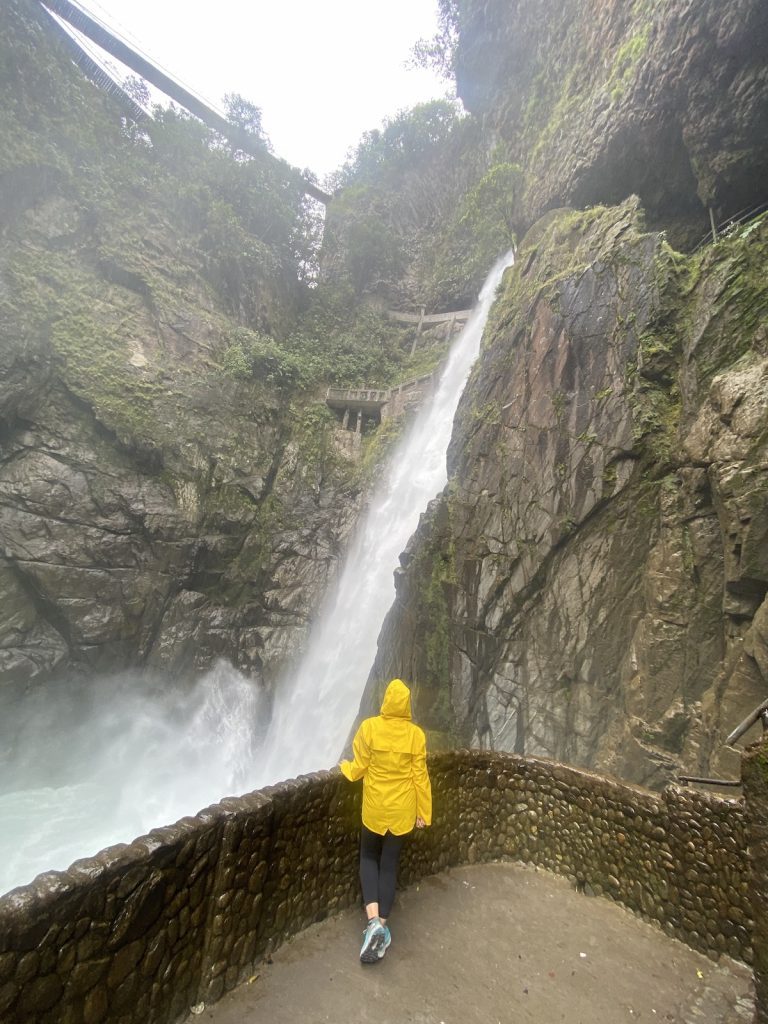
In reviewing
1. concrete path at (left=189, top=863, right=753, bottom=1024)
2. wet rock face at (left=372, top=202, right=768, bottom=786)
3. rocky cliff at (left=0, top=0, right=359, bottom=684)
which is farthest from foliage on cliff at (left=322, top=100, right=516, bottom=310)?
concrete path at (left=189, top=863, right=753, bottom=1024)

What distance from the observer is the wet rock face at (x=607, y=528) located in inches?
266

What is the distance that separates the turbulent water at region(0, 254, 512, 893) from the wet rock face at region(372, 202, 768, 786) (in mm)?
2931

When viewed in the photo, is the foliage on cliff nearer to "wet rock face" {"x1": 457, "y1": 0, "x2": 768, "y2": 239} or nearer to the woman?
"wet rock face" {"x1": 457, "y1": 0, "x2": 768, "y2": 239}

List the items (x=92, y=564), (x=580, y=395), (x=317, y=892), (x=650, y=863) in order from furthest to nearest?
(x=92, y=564)
(x=580, y=395)
(x=650, y=863)
(x=317, y=892)

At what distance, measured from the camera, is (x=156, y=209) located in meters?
21.1

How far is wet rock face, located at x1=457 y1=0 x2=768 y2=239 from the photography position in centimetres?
886

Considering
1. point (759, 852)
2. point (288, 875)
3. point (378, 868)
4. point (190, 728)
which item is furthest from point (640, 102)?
point (190, 728)

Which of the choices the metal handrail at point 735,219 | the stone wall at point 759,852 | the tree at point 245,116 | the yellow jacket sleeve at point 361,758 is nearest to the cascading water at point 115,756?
the yellow jacket sleeve at point 361,758

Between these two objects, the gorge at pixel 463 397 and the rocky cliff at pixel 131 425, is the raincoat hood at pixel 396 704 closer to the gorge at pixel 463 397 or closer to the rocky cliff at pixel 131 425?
the gorge at pixel 463 397

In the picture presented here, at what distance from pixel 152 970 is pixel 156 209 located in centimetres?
2519

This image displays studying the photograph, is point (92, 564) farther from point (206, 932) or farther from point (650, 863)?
point (650, 863)

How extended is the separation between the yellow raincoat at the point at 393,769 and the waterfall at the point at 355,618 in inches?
386

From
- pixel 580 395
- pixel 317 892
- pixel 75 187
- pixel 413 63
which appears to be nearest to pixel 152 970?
pixel 317 892

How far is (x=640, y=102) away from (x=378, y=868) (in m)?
14.4
